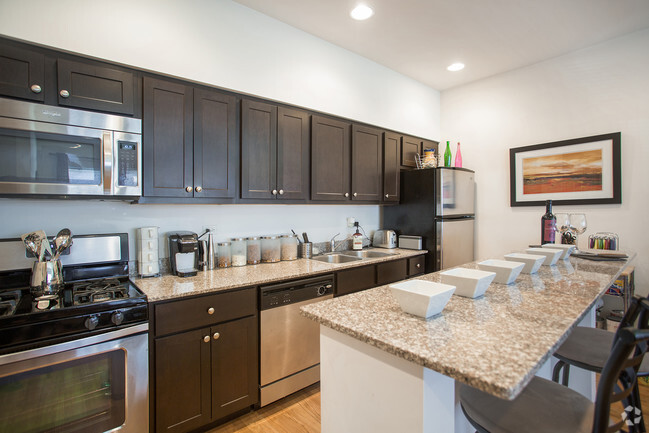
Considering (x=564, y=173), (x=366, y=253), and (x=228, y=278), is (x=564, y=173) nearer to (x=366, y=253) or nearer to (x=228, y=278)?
(x=366, y=253)

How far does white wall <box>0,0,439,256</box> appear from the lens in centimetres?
177

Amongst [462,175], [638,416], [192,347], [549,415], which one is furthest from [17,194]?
[462,175]

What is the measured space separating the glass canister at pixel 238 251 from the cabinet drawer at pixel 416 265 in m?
1.63

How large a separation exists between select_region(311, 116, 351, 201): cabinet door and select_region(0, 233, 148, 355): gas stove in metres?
1.53

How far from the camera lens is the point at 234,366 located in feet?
6.34

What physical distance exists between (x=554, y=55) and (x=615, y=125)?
93 cm

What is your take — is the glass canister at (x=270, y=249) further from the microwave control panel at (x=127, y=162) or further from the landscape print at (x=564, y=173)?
the landscape print at (x=564, y=173)

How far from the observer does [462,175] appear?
3.56 meters

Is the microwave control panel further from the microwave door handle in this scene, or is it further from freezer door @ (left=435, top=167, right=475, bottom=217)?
freezer door @ (left=435, top=167, right=475, bottom=217)

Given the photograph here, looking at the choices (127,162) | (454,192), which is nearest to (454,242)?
(454,192)

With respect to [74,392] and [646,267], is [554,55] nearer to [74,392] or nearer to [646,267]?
[646,267]

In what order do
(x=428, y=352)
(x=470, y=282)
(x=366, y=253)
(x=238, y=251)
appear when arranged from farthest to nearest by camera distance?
(x=366, y=253), (x=238, y=251), (x=470, y=282), (x=428, y=352)

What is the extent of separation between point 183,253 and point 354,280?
1310 mm

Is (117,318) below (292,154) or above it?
below
